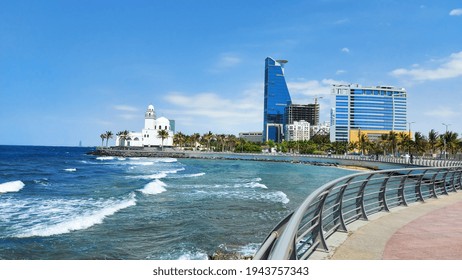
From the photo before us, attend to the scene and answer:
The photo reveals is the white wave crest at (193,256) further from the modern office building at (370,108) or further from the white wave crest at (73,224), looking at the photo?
the modern office building at (370,108)

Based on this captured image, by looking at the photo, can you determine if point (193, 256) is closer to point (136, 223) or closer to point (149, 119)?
point (136, 223)

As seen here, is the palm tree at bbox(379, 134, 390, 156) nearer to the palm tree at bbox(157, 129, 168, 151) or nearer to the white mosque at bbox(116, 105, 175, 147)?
the palm tree at bbox(157, 129, 168, 151)

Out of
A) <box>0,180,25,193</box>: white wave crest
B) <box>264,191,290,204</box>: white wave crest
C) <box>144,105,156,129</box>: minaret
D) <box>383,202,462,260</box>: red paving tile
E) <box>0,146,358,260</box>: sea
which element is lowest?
<box>0,180,25,193</box>: white wave crest

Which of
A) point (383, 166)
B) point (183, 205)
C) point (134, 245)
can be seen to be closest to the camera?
point (134, 245)

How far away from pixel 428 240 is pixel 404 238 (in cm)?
32

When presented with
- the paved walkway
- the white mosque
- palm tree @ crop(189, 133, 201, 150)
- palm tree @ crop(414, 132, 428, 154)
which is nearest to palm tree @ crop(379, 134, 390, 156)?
palm tree @ crop(414, 132, 428, 154)

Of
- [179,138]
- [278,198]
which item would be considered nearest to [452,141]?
[278,198]

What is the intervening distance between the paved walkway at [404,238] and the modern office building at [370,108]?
501ft

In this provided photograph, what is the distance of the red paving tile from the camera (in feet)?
16.2

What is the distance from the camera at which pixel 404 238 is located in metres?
5.84

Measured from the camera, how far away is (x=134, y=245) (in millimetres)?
12383
